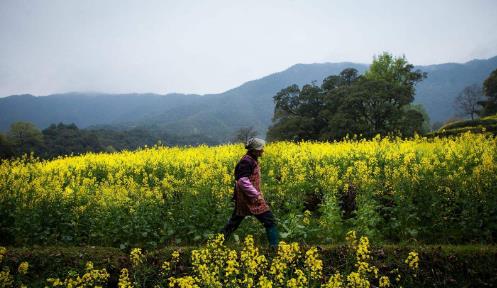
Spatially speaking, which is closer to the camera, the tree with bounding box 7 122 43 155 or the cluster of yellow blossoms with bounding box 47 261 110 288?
the cluster of yellow blossoms with bounding box 47 261 110 288

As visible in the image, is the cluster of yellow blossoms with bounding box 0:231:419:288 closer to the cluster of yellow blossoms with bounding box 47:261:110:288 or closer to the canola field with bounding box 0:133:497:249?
the cluster of yellow blossoms with bounding box 47:261:110:288

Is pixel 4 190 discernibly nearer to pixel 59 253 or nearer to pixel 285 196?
pixel 59 253

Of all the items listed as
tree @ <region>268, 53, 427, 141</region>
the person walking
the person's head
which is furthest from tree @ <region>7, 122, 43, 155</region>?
the person's head

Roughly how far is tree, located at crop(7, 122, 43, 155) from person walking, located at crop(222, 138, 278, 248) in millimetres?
79804

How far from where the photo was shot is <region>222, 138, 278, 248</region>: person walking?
23.5 ft

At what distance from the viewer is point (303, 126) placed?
44031 mm

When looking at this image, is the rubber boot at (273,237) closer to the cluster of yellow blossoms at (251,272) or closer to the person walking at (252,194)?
the person walking at (252,194)

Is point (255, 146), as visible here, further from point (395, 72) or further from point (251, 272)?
point (395, 72)

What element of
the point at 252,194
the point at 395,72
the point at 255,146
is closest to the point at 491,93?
the point at 395,72

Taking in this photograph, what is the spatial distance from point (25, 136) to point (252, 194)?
98.3 metres

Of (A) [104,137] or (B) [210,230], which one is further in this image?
(A) [104,137]

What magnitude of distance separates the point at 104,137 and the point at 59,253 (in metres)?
101

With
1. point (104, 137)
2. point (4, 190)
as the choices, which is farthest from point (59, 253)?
point (104, 137)

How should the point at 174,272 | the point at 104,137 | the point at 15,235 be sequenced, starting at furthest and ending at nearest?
the point at 104,137 < the point at 15,235 < the point at 174,272
